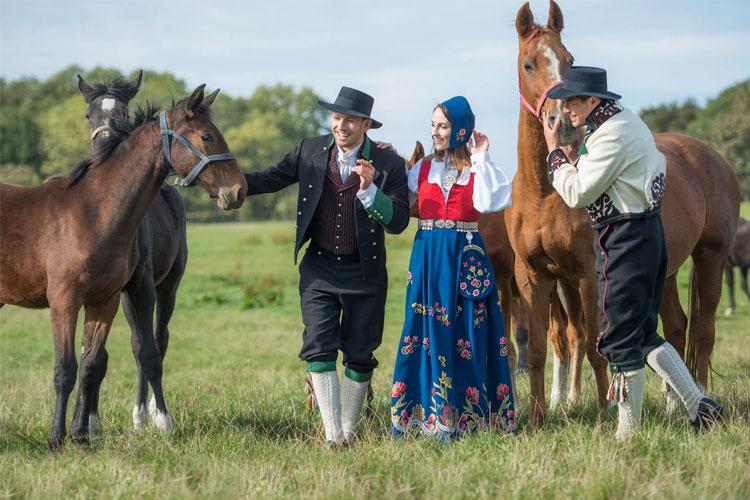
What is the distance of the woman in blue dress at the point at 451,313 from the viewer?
5203 mm

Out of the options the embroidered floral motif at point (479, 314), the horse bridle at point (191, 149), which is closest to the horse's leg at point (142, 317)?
the horse bridle at point (191, 149)

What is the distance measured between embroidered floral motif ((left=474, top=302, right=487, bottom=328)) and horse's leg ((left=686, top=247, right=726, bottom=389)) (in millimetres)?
2554

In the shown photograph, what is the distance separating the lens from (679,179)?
6.66 meters

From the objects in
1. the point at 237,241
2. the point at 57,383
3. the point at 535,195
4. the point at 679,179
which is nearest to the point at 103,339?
the point at 57,383

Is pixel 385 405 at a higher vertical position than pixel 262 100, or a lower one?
lower

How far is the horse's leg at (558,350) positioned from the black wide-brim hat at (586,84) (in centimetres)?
282

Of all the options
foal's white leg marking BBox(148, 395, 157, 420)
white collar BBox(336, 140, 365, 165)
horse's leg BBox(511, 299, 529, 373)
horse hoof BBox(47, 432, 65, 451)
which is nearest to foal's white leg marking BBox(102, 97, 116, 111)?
foal's white leg marking BBox(148, 395, 157, 420)

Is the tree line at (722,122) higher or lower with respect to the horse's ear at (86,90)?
higher

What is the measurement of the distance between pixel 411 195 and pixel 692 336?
3083mm

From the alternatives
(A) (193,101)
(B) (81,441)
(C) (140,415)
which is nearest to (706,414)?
(A) (193,101)

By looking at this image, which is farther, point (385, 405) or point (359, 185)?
point (385, 405)

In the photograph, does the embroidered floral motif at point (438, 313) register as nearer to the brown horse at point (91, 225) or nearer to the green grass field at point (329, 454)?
the green grass field at point (329, 454)

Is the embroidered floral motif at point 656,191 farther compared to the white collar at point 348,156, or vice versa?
the white collar at point 348,156

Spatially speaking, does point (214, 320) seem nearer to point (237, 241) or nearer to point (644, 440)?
point (644, 440)
